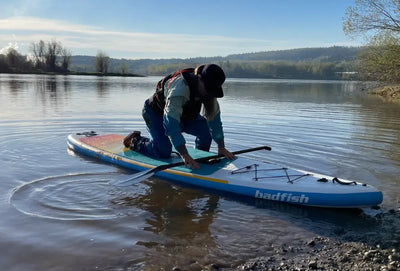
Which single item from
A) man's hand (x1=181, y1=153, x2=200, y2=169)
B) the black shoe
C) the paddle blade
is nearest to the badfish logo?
man's hand (x1=181, y1=153, x2=200, y2=169)

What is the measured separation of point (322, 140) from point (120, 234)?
740 cm

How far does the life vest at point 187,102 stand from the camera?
5684 millimetres

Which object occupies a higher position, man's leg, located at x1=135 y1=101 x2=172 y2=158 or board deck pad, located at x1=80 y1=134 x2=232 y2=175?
man's leg, located at x1=135 y1=101 x2=172 y2=158

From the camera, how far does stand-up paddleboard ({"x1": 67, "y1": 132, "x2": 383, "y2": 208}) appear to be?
4.90 m

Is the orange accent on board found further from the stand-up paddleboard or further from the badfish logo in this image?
the badfish logo

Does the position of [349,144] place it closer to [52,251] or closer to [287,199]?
[287,199]

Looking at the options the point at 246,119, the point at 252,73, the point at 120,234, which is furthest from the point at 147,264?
the point at 252,73

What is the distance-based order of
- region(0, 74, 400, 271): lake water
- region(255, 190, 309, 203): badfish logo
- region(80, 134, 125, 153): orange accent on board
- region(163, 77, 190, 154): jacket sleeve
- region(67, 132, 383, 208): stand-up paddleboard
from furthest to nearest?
region(80, 134, 125, 153): orange accent on board, region(163, 77, 190, 154): jacket sleeve, region(255, 190, 309, 203): badfish logo, region(67, 132, 383, 208): stand-up paddleboard, region(0, 74, 400, 271): lake water

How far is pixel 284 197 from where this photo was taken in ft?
17.2

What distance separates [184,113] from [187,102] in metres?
0.39

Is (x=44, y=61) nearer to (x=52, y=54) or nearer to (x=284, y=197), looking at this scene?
(x=52, y=54)

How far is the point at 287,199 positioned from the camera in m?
5.24

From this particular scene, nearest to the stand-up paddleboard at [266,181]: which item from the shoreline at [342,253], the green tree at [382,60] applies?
the shoreline at [342,253]

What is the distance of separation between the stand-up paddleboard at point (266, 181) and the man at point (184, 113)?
0.81 ft
